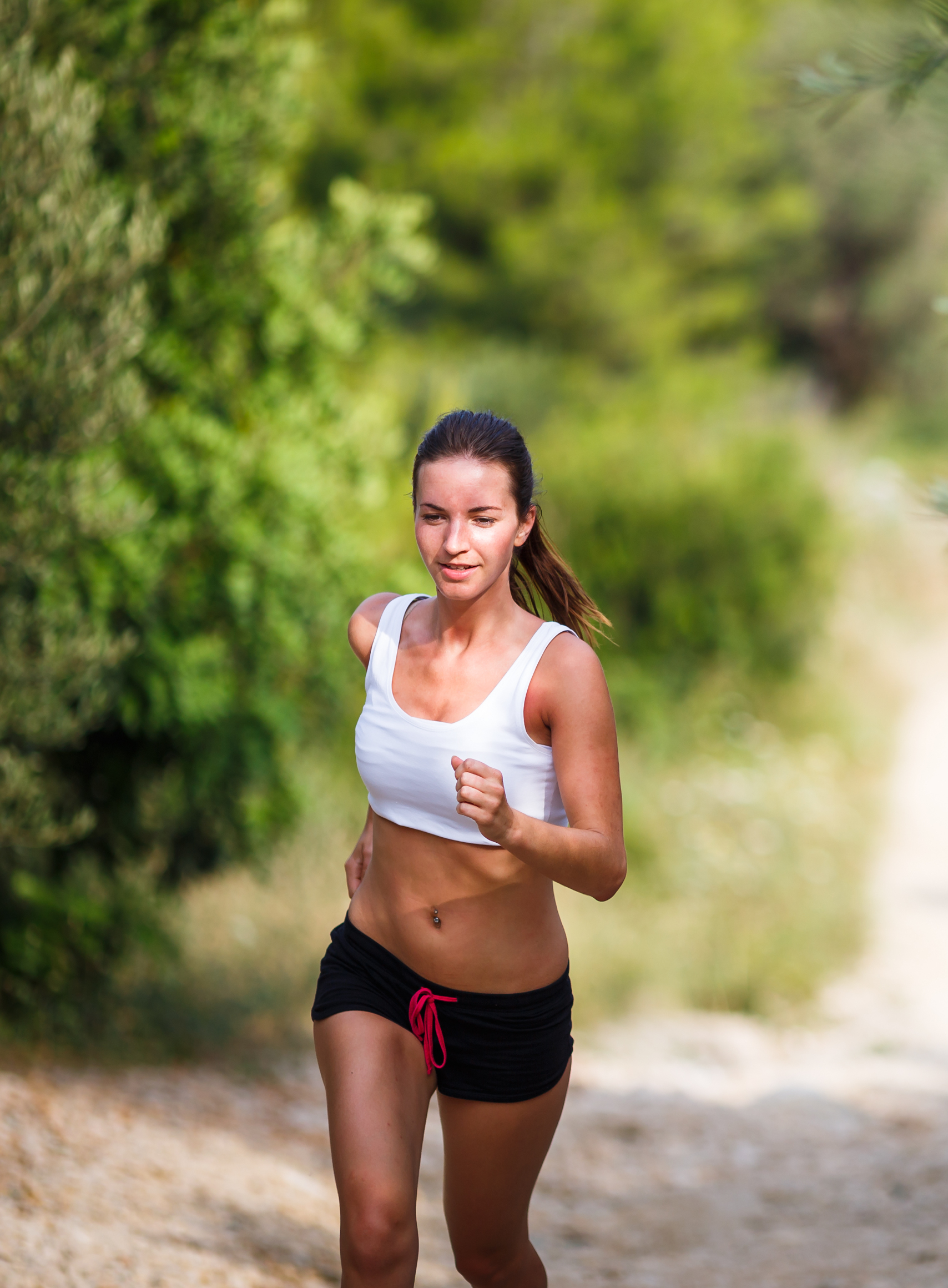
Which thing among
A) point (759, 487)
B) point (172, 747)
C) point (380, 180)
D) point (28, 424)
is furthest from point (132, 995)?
point (380, 180)

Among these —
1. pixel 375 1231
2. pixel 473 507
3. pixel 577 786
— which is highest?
pixel 473 507

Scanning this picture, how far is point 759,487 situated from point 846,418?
14.7 m

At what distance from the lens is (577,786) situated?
2.19 meters

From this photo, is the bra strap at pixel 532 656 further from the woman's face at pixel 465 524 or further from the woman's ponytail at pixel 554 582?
the woman's ponytail at pixel 554 582

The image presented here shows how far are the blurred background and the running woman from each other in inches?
23.9

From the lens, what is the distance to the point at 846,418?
82.2ft

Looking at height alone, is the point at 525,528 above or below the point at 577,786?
above

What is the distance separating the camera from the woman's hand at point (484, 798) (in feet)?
6.37

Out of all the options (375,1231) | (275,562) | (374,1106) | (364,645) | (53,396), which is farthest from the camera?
(275,562)

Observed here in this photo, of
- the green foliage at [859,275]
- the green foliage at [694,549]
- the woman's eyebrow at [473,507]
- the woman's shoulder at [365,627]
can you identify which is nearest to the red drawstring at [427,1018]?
the woman's shoulder at [365,627]

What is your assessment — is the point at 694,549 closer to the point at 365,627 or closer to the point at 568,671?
the point at 365,627

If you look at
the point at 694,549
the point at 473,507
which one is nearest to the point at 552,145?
the point at 694,549

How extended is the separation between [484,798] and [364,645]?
0.75 metres

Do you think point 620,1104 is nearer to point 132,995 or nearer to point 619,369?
point 132,995
